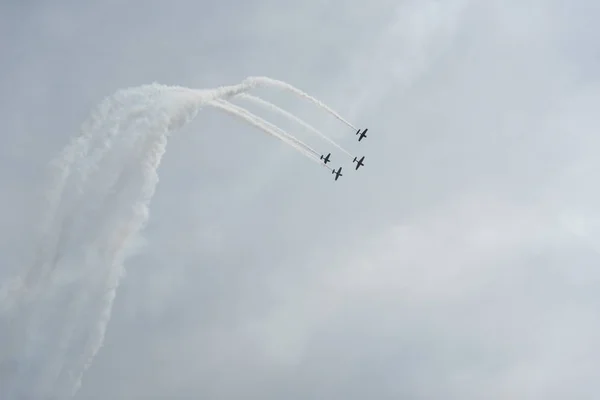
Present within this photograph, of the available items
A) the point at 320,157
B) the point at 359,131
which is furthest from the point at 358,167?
the point at 320,157

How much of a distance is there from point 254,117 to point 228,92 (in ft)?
17.4

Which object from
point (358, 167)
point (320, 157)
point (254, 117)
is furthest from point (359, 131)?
point (254, 117)

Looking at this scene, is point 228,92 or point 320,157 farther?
point 320,157

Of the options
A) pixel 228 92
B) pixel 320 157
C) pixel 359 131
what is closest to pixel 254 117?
pixel 228 92

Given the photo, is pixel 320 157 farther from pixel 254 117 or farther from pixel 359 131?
pixel 254 117

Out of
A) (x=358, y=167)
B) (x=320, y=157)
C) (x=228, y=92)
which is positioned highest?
(x=358, y=167)

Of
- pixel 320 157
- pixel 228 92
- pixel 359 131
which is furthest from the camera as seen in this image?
pixel 359 131

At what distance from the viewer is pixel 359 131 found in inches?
5374

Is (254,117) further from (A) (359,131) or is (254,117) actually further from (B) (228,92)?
(A) (359,131)

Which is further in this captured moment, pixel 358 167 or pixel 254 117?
pixel 358 167

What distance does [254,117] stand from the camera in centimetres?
9588

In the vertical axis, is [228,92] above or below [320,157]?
below

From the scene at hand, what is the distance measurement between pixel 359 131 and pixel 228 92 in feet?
158

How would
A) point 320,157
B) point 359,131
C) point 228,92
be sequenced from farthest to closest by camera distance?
point 359,131
point 320,157
point 228,92
